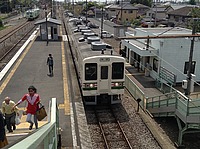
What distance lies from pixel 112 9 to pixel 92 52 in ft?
188

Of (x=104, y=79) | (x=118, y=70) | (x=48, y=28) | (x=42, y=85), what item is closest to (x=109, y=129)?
(x=104, y=79)

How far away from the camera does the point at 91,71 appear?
35.7ft

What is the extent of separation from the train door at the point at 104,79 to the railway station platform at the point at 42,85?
3.60ft

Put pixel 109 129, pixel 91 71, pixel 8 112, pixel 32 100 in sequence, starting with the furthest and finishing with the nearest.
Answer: pixel 91 71 → pixel 109 129 → pixel 32 100 → pixel 8 112

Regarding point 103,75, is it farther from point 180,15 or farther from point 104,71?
point 180,15

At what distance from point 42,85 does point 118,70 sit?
3.95m

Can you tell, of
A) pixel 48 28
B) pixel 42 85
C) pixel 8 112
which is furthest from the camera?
pixel 48 28

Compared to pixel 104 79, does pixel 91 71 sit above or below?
above

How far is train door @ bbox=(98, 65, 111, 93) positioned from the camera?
431 inches

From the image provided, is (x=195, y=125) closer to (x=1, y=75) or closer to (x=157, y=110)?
(x=157, y=110)

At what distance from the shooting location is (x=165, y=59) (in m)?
15.7

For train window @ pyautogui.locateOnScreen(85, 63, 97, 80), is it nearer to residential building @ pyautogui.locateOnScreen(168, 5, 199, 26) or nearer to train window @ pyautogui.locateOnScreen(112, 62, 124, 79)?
train window @ pyautogui.locateOnScreen(112, 62, 124, 79)

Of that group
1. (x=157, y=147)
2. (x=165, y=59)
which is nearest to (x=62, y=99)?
(x=157, y=147)

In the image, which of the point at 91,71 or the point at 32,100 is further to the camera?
the point at 91,71
